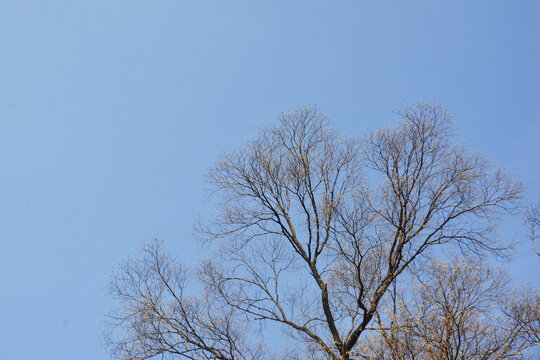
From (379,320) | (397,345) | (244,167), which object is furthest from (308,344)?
(244,167)

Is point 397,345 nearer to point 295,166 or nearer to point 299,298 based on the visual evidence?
point 299,298

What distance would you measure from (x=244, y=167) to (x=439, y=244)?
628 cm

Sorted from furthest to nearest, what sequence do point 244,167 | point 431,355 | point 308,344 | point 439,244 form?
1. point 244,167
2. point 308,344
3. point 439,244
4. point 431,355

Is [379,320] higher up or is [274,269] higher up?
[274,269]

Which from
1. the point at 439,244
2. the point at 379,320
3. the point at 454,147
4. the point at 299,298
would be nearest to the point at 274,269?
the point at 299,298

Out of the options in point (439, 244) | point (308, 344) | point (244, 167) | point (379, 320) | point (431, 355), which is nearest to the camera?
point (431, 355)

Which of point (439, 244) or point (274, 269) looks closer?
point (439, 244)

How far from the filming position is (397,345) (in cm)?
1063

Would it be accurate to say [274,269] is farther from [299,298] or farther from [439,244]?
[439,244]

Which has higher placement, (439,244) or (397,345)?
(439,244)

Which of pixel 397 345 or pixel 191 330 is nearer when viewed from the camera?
pixel 397 345

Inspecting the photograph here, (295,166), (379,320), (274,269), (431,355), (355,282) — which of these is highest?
(295,166)

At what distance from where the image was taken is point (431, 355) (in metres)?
10.5

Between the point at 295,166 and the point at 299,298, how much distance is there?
14.3ft
